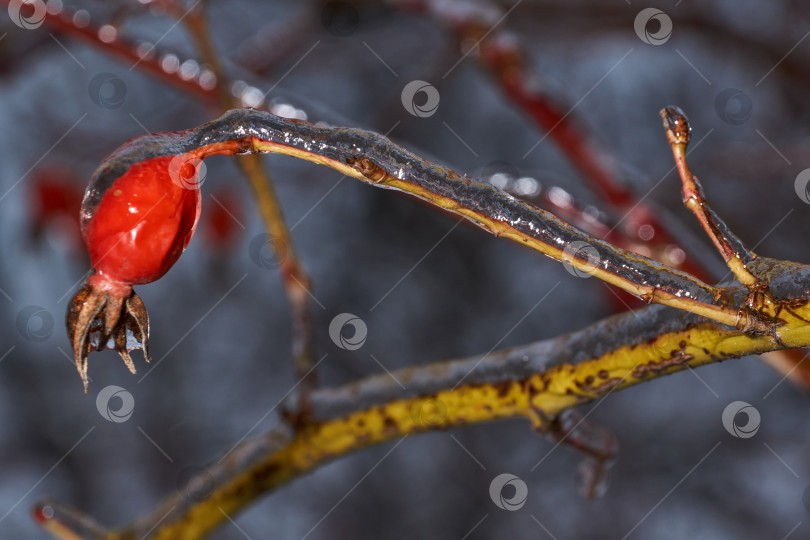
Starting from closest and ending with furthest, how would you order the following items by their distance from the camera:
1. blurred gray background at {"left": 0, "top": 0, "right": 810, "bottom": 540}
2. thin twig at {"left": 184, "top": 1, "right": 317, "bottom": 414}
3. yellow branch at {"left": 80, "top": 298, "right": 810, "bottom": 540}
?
yellow branch at {"left": 80, "top": 298, "right": 810, "bottom": 540}, thin twig at {"left": 184, "top": 1, "right": 317, "bottom": 414}, blurred gray background at {"left": 0, "top": 0, "right": 810, "bottom": 540}

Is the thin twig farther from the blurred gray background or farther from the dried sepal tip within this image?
the blurred gray background

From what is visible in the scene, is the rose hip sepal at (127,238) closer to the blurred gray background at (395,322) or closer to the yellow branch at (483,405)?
the yellow branch at (483,405)

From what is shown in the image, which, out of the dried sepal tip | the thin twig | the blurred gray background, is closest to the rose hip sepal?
the dried sepal tip

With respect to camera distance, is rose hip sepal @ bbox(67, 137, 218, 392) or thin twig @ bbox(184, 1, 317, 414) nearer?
rose hip sepal @ bbox(67, 137, 218, 392)

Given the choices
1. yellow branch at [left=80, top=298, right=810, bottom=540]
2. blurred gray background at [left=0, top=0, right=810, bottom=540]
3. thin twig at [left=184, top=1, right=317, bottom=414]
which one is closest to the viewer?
yellow branch at [left=80, top=298, right=810, bottom=540]

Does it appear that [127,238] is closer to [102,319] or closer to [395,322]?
[102,319]

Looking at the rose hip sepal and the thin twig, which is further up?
the thin twig

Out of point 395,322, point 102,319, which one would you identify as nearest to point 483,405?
point 102,319
